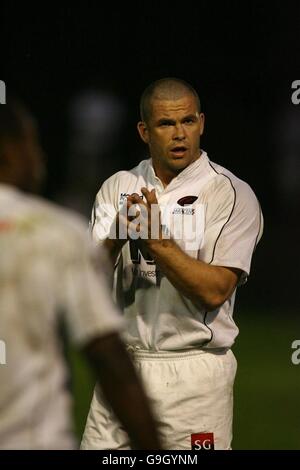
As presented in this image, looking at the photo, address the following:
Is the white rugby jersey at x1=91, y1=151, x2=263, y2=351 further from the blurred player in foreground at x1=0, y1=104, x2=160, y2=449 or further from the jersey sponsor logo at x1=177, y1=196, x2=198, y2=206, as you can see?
the blurred player in foreground at x1=0, y1=104, x2=160, y2=449

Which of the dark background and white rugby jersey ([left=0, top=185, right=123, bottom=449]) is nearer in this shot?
white rugby jersey ([left=0, top=185, right=123, bottom=449])

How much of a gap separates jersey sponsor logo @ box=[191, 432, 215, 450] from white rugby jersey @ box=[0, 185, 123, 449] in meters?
2.30

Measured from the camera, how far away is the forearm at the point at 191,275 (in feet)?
17.1

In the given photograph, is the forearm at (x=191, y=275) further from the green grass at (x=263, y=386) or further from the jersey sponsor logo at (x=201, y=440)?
the green grass at (x=263, y=386)

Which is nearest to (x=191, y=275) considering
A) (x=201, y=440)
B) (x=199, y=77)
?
(x=201, y=440)

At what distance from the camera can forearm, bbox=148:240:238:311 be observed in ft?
17.1

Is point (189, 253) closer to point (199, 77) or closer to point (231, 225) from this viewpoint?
point (231, 225)

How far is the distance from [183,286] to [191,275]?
2.7 inches

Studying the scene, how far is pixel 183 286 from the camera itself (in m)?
5.26

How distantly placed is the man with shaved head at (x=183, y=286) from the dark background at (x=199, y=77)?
375 inches

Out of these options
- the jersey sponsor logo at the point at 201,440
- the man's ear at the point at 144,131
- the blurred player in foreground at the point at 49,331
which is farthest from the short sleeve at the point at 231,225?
the blurred player in foreground at the point at 49,331

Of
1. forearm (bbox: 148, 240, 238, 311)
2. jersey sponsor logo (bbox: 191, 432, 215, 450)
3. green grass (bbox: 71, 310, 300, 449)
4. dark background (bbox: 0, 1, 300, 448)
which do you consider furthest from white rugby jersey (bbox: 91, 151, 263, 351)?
dark background (bbox: 0, 1, 300, 448)

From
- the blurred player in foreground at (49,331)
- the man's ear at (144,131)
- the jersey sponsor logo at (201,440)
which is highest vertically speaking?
the man's ear at (144,131)
